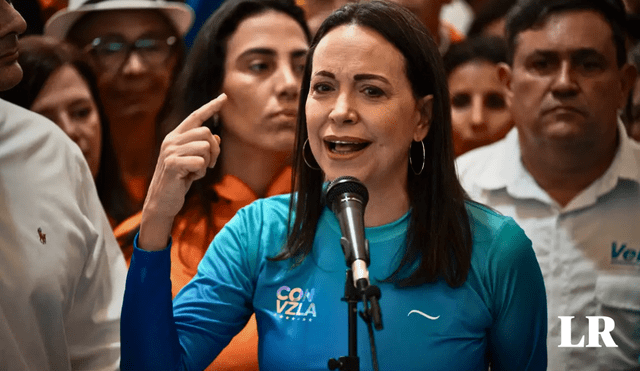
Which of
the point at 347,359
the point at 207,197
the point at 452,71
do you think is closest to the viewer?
the point at 347,359

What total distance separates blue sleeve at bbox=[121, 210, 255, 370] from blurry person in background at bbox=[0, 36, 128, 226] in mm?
1050

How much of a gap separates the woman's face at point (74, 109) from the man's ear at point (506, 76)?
1.75 m

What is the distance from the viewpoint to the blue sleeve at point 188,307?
5.82 feet

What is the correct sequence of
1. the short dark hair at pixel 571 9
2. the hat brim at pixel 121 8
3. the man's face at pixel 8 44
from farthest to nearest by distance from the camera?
the short dark hair at pixel 571 9, the hat brim at pixel 121 8, the man's face at pixel 8 44

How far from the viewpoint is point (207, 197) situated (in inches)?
114

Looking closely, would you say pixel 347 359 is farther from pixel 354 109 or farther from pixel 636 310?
pixel 636 310

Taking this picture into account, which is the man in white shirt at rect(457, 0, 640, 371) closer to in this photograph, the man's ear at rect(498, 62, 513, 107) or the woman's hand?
the man's ear at rect(498, 62, 513, 107)

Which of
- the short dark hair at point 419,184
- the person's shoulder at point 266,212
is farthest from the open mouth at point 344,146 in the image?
the person's shoulder at point 266,212

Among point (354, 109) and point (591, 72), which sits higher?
point (591, 72)

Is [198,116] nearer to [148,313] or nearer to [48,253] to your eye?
[148,313]

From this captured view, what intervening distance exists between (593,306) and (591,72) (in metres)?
0.96

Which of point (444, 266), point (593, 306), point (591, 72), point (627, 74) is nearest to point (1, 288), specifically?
point (444, 266)

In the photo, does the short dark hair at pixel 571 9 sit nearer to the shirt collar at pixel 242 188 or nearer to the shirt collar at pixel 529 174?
the shirt collar at pixel 529 174

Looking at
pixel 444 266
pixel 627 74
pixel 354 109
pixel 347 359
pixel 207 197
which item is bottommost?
pixel 347 359
